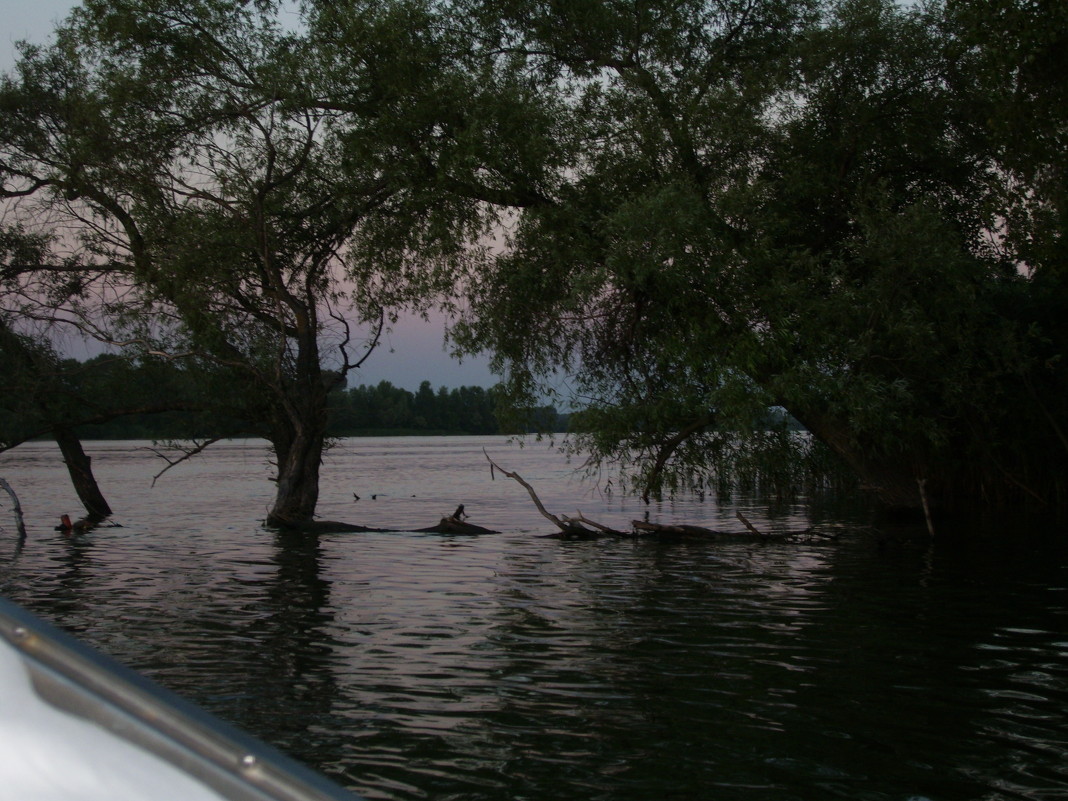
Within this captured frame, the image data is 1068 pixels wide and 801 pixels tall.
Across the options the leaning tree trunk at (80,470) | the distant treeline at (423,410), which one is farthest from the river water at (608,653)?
the distant treeline at (423,410)

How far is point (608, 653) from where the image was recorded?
9.88 meters

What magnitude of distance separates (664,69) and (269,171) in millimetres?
7758

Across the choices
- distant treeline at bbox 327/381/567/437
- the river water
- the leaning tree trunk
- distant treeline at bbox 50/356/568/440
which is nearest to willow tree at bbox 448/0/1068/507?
distant treeline at bbox 50/356/568/440

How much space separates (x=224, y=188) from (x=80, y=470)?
9129mm

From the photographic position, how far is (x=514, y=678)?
8867mm

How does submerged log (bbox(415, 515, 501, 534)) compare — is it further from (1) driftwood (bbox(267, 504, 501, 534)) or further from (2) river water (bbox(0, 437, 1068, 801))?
(2) river water (bbox(0, 437, 1068, 801))

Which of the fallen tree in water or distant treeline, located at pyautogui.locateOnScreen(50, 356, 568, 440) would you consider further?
distant treeline, located at pyautogui.locateOnScreen(50, 356, 568, 440)

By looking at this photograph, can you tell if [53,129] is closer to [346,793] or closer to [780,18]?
[780,18]

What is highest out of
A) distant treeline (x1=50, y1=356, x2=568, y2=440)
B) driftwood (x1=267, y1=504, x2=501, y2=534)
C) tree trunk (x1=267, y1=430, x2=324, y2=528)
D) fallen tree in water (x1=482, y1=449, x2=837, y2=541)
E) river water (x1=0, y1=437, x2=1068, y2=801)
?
distant treeline (x1=50, y1=356, x2=568, y2=440)

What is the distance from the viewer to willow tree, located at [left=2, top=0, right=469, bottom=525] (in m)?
18.9

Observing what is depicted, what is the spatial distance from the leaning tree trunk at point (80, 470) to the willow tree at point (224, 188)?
3.94m

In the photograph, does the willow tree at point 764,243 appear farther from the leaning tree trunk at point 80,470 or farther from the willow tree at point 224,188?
the leaning tree trunk at point 80,470

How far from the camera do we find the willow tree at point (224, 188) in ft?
62.1

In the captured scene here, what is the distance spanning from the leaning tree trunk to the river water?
10.4 feet
